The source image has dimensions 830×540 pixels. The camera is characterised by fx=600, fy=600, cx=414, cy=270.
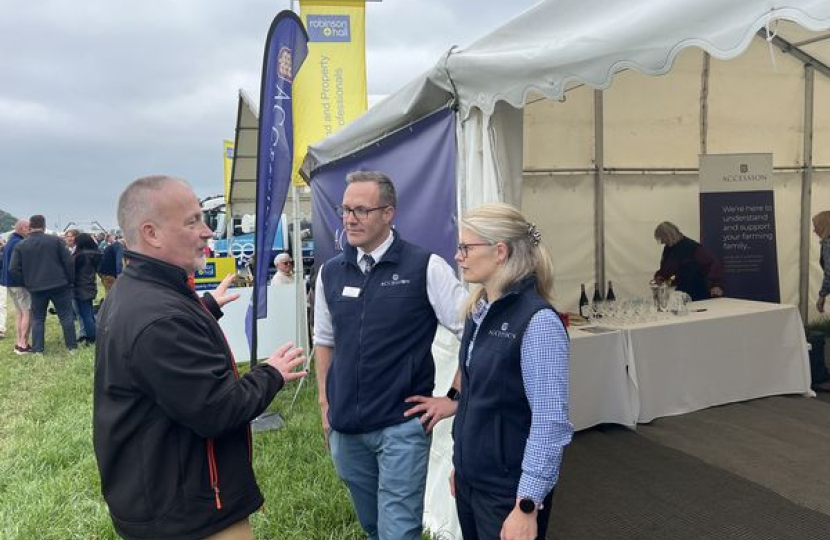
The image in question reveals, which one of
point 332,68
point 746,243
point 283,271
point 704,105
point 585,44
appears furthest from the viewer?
point 283,271

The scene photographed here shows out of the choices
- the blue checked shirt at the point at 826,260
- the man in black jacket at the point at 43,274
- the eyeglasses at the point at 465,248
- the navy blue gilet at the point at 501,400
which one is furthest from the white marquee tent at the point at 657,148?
the man in black jacket at the point at 43,274

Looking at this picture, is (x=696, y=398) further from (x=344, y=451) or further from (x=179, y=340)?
(x=179, y=340)

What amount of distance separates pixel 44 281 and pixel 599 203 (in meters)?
7.17

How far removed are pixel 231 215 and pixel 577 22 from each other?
596 inches

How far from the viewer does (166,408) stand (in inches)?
56.3

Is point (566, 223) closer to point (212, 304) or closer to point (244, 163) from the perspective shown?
point (212, 304)

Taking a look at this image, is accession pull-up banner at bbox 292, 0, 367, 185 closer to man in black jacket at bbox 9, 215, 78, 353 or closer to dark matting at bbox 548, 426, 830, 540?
dark matting at bbox 548, 426, 830, 540

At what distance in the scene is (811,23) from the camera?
Result: 4.57 feet

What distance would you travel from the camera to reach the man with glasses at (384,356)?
6.86 ft

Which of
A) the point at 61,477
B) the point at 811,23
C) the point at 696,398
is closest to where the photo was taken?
the point at 811,23

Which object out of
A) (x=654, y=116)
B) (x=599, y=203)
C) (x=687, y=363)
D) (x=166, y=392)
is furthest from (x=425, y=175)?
(x=654, y=116)

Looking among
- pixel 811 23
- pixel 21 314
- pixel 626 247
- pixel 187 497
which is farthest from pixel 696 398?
pixel 21 314

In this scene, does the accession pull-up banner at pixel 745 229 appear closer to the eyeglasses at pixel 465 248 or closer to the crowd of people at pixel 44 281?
the eyeglasses at pixel 465 248

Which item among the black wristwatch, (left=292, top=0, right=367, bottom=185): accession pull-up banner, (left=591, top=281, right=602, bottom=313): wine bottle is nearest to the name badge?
the black wristwatch
